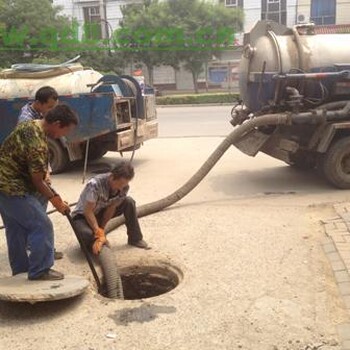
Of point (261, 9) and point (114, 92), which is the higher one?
point (261, 9)

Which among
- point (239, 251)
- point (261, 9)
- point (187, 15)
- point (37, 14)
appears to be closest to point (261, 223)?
point (239, 251)

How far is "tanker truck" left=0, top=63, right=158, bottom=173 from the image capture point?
8961 millimetres

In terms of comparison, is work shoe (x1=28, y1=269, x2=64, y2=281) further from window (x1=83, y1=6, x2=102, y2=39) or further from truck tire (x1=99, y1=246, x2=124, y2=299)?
window (x1=83, y1=6, x2=102, y2=39)

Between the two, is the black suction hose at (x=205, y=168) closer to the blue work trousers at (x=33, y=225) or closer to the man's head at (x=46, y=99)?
the man's head at (x=46, y=99)

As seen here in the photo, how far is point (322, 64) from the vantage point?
7473mm

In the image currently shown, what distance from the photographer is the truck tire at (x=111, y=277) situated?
445 cm

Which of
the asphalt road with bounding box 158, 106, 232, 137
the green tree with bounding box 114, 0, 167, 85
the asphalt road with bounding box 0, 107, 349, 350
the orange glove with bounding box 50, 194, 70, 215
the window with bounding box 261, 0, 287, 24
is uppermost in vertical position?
the window with bounding box 261, 0, 287, 24

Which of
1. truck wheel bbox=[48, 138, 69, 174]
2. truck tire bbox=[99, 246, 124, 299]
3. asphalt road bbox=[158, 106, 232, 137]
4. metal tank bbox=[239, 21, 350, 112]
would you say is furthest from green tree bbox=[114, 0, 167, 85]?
truck tire bbox=[99, 246, 124, 299]

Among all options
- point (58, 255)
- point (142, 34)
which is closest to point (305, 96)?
point (58, 255)

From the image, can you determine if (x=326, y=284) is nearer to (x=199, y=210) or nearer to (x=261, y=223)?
(x=261, y=223)

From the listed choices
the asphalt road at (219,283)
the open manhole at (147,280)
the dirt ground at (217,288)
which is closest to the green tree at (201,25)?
the asphalt road at (219,283)

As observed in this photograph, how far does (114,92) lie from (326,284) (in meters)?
5.68

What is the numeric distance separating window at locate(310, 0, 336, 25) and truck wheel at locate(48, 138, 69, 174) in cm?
3024

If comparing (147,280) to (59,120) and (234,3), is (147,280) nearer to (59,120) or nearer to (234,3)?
(59,120)
